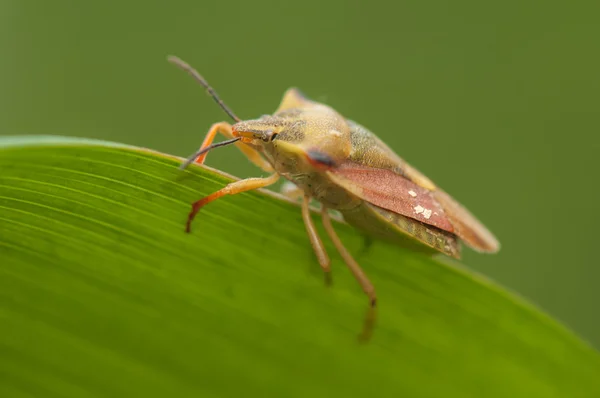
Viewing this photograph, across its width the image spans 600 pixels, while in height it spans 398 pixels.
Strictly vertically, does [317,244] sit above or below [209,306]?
above

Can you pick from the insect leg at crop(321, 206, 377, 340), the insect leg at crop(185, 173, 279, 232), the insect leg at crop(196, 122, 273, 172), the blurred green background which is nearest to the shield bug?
the insect leg at crop(196, 122, 273, 172)

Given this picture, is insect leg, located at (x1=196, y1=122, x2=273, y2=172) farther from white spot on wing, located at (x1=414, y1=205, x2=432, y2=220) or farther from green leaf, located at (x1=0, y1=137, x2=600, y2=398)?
green leaf, located at (x1=0, y1=137, x2=600, y2=398)

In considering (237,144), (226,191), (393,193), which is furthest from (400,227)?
(226,191)

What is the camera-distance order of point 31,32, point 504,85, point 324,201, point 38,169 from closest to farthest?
1. point 38,169
2. point 324,201
3. point 31,32
4. point 504,85

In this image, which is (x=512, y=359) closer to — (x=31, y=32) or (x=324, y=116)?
(x=324, y=116)

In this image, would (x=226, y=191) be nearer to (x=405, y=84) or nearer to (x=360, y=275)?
(x=360, y=275)

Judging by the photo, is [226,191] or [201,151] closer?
[226,191]

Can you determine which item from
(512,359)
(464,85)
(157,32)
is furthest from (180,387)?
(464,85)
